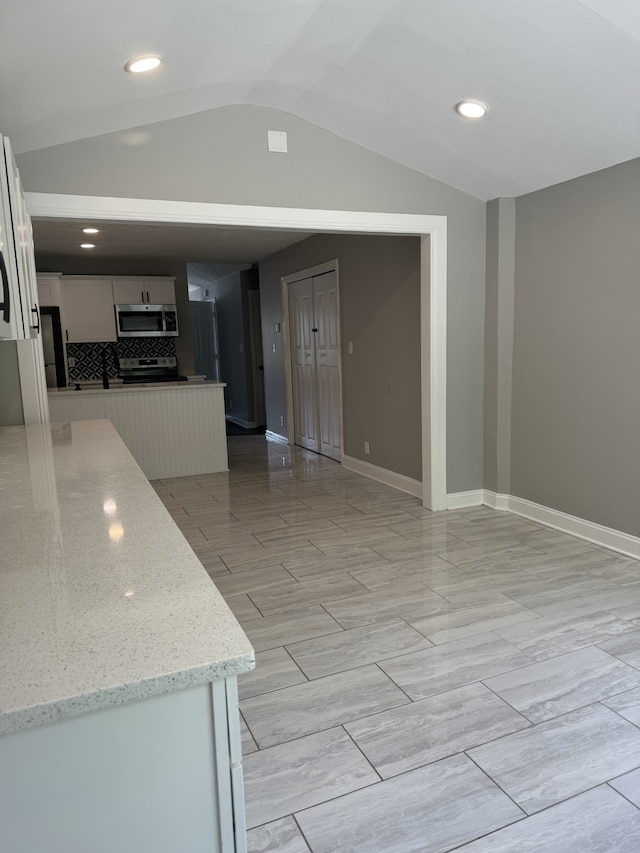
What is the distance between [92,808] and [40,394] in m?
3.13

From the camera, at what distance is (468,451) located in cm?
471

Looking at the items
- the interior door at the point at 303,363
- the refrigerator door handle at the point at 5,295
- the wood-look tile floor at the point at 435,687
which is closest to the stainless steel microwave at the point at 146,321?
the interior door at the point at 303,363

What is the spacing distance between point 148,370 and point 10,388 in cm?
480

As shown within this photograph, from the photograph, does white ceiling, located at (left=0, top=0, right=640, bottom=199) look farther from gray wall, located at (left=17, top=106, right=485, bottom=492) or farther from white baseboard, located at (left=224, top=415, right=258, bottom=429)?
white baseboard, located at (left=224, top=415, right=258, bottom=429)

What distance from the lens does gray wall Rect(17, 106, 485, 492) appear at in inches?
137

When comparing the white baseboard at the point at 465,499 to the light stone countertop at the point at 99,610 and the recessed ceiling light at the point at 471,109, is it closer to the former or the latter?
the recessed ceiling light at the point at 471,109

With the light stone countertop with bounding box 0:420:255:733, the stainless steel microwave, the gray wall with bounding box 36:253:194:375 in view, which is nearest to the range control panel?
the gray wall with bounding box 36:253:194:375

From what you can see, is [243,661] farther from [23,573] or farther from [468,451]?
[468,451]

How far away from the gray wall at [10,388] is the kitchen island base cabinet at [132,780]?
3103 mm

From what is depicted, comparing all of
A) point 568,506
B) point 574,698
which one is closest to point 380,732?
point 574,698

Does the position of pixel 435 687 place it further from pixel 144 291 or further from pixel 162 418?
pixel 144 291

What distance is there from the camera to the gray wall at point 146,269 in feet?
25.5

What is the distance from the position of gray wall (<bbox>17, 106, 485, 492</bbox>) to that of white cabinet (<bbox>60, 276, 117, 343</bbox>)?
4392 mm

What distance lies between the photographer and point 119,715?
2.87 feet
